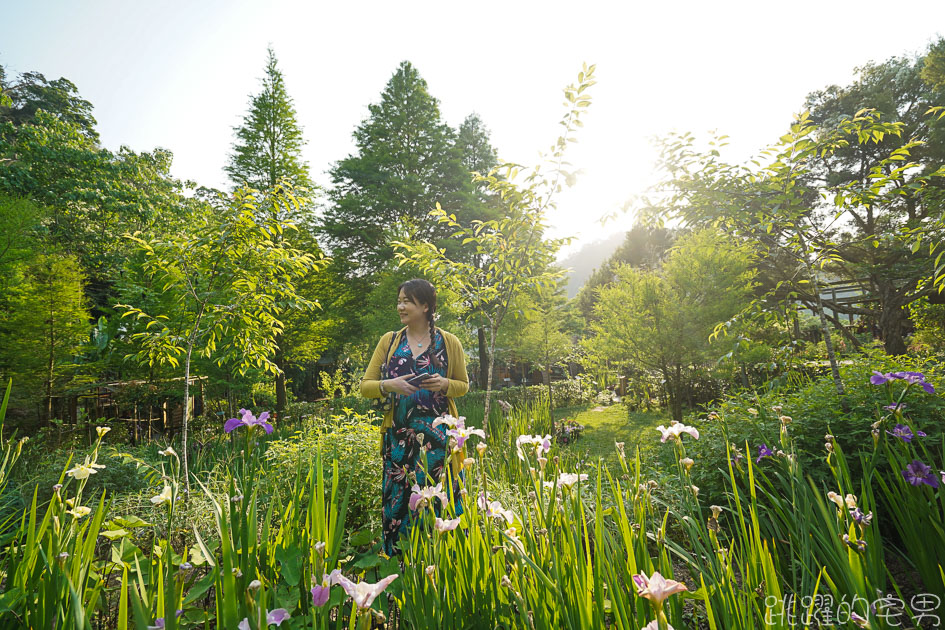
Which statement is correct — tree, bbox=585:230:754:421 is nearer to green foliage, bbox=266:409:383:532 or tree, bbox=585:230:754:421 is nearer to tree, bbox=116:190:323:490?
green foliage, bbox=266:409:383:532

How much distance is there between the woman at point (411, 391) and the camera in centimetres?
241

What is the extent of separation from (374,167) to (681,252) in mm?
11978

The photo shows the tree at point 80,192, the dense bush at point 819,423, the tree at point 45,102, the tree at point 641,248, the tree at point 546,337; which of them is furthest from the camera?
the tree at point 641,248

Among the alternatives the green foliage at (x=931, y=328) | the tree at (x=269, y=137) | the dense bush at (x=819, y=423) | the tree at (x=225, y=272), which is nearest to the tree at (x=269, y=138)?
the tree at (x=269, y=137)

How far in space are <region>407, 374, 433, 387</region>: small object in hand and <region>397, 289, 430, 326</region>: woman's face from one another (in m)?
0.41

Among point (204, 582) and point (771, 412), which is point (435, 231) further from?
point (204, 582)

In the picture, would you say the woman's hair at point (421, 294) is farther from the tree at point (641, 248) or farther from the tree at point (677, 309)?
the tree at point (641, 248)

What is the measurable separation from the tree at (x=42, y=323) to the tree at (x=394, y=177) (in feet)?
28.1

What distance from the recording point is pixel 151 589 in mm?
928

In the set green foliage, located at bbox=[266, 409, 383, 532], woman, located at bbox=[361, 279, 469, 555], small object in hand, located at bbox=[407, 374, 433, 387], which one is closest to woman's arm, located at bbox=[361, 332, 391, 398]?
woman, located at bbox=[361, 279, 469, 555]

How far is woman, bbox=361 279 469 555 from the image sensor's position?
2408 mm

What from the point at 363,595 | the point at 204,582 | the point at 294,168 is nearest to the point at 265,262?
the point at 204,582

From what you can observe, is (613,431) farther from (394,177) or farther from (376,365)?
(394,177)

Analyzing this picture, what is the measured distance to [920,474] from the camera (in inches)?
49.3
